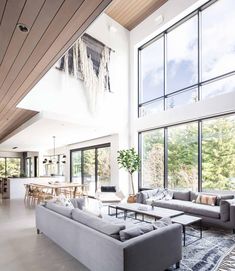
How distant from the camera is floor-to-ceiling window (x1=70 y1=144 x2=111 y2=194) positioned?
9.91m

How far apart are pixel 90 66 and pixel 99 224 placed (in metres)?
5.99

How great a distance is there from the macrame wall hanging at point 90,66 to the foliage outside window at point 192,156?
2433mm

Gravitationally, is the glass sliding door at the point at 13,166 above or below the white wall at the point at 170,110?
below

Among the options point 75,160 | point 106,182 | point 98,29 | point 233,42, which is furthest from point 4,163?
point 233,42

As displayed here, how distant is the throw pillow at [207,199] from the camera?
5453 millimetres

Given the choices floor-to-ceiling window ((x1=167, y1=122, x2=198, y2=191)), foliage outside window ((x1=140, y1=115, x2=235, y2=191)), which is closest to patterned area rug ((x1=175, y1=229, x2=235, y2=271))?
foliage outside window ((x1=140, y1=115, x2=235, y2=191))

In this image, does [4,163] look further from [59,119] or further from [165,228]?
[165,228]

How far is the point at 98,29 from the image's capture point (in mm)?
8562

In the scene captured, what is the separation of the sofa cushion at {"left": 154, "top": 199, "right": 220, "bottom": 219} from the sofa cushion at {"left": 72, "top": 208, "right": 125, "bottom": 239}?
2.91 meters

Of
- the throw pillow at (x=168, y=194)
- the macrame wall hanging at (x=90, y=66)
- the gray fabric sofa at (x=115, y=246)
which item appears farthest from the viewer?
the macrame wall hanging at (x=90, y=66)

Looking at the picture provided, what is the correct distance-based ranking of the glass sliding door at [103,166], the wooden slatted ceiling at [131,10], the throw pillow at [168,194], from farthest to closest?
1. the glass sliding door at [103,166]
2. the wooden slatted ceiling at [131,10]
3. the throw pillow at [168,194]

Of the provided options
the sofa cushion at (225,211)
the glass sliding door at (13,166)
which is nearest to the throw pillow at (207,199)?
the sofa cushion at (225,211)

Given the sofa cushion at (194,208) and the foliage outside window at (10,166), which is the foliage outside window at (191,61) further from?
the foliage outside window at (10,166)

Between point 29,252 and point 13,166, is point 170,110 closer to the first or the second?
point 29,252
